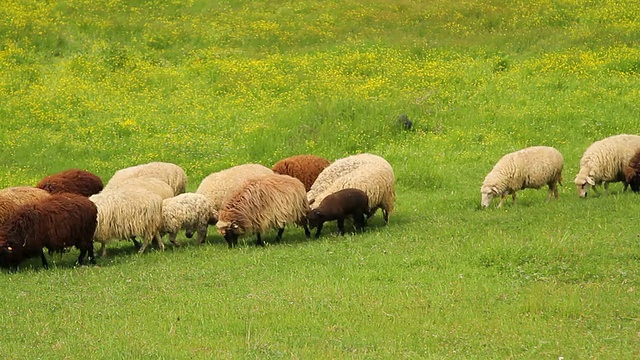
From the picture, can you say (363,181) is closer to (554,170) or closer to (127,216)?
(554,170)

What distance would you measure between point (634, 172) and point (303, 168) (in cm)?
782

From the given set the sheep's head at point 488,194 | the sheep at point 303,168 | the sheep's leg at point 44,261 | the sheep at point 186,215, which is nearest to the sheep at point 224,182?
the sheep at point 303,168

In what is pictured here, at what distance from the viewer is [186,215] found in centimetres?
1764

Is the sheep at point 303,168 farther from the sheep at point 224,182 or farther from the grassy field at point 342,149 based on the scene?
the grassy field at point 342,149

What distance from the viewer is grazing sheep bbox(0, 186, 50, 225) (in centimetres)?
1647

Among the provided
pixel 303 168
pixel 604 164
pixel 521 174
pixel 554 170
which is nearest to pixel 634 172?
pixel 604 164

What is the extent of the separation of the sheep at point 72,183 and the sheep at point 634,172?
41.4ft

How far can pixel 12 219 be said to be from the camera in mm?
15391

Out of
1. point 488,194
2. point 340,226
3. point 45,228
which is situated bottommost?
point 340,226

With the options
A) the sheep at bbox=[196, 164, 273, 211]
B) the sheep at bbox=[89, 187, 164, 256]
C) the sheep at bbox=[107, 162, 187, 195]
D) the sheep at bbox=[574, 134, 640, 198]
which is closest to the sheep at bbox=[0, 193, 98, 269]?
the sheep at bbox=[89, 187, 164, 256]

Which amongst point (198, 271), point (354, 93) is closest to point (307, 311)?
point (198, 271)

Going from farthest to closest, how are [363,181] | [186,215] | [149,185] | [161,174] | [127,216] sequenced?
1. [161,174]
2. [149,185]
3. [363,181]
4. [186,215]
5. [127,216]

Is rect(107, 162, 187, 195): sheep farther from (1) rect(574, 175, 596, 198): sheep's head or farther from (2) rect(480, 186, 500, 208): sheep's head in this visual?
(1) rect(574, 175, 596, 198): sheep's head

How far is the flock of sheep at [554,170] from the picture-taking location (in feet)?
63.3
